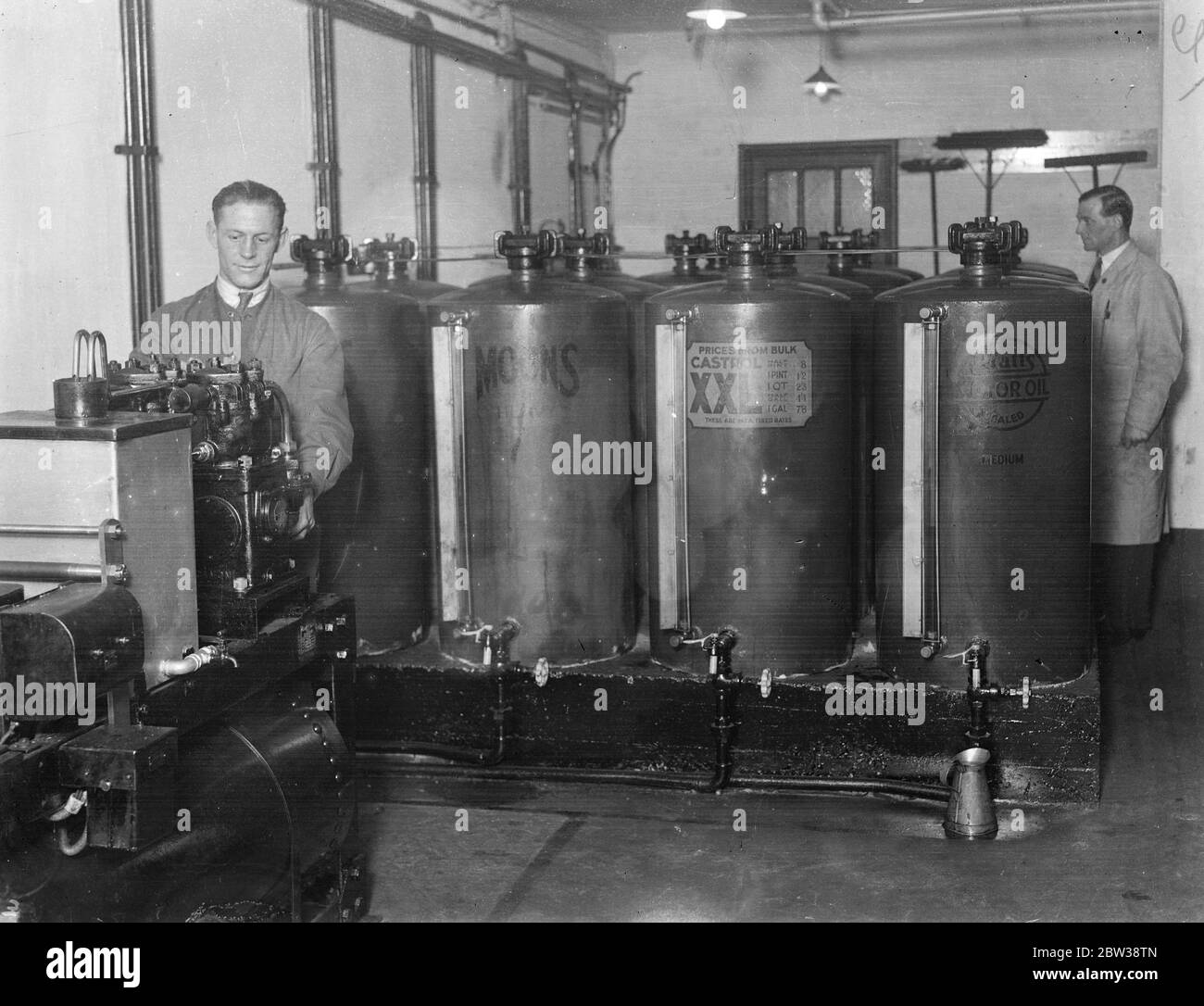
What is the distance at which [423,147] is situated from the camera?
607 centimetres

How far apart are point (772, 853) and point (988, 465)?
4.29 feet

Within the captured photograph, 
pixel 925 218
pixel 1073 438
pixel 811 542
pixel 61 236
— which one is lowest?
pixel 811 542

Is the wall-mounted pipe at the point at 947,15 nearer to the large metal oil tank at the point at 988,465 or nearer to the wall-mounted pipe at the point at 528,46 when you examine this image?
the wall-mounted pipe at the point at 528,46

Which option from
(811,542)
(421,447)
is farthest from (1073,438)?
(421,447)

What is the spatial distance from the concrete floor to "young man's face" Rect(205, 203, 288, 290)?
5.49 ft

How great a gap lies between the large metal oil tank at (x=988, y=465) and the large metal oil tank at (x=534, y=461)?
0.89 meters

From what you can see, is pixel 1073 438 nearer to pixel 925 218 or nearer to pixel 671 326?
pixel 671 326

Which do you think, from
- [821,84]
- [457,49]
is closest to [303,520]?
[457,49]

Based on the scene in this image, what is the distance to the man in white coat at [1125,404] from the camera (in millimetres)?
5012

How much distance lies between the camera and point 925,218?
28.6 feet

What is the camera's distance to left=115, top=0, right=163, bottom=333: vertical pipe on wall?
4137 millimetres

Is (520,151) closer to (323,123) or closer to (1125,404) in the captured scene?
(323,123)

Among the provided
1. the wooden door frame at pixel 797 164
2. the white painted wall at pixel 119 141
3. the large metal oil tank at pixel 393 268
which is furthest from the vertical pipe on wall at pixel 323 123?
the wooden door frame at pixel 797 164
